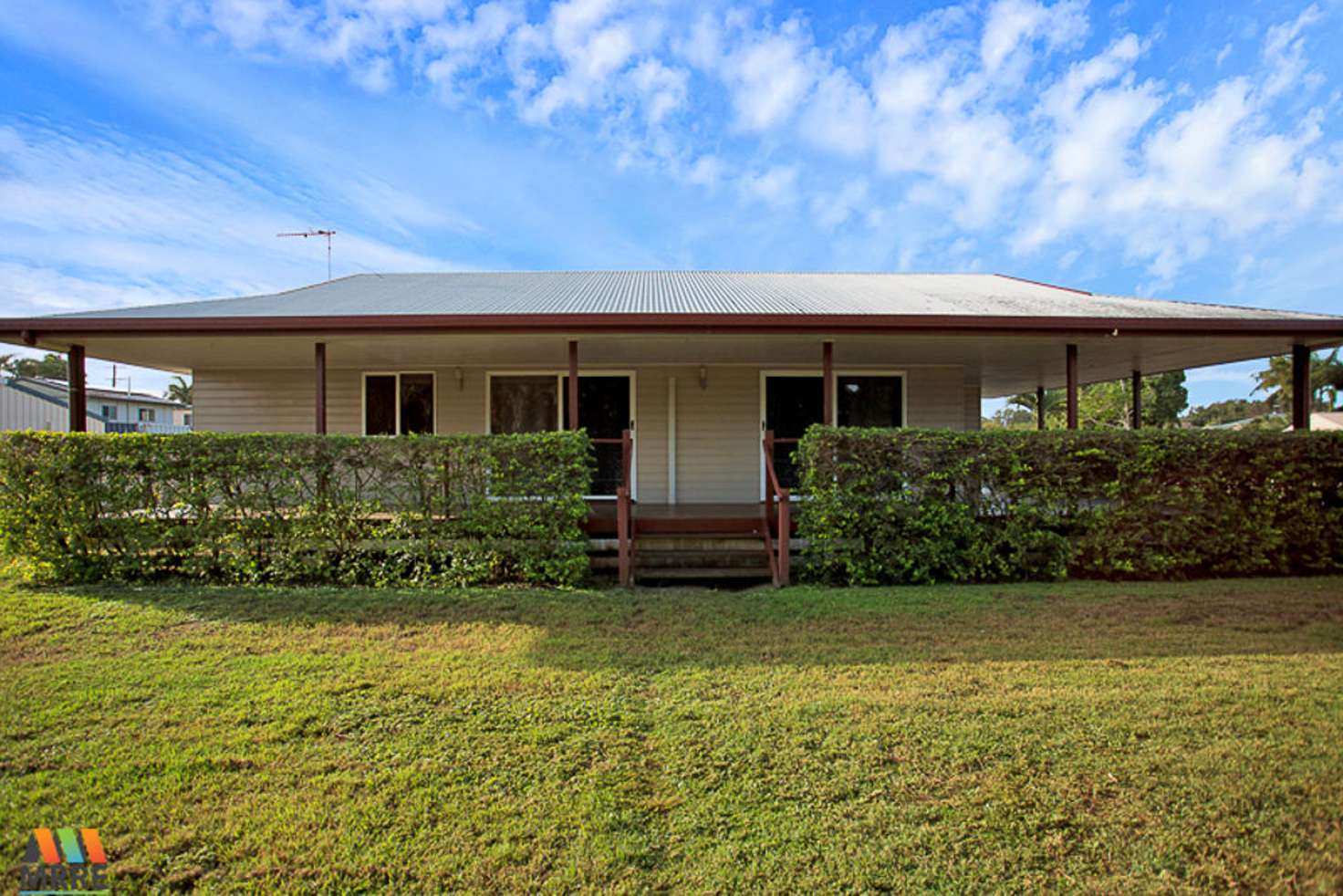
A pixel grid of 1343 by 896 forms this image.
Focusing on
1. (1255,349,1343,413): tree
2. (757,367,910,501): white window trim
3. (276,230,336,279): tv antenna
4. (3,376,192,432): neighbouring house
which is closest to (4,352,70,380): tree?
(3,376,192,432): neighbouring house

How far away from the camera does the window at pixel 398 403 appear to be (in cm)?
928

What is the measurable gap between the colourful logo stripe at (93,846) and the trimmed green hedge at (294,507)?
3.65 m

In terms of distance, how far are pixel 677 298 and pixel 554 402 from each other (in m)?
2.55

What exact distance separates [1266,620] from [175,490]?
30.9ft

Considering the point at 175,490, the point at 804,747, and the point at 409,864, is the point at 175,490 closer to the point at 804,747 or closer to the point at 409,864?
the point at 409,864

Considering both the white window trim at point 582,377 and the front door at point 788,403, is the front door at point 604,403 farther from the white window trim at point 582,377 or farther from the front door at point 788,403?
the front door at point 788,403

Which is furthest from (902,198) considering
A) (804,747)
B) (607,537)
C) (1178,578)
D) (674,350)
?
(804,747)

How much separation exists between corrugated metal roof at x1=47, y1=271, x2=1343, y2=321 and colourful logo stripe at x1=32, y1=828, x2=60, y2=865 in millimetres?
5144

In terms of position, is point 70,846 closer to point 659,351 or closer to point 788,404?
point 659,351

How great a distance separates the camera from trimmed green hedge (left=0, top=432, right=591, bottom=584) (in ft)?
18.9

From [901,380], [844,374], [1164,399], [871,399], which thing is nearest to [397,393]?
[844,374]

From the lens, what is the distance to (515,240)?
→ 69.1ft

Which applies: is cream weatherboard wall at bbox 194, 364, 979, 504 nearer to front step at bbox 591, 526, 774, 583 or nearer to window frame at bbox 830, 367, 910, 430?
window frame at bbox 830, 367, 910, 430

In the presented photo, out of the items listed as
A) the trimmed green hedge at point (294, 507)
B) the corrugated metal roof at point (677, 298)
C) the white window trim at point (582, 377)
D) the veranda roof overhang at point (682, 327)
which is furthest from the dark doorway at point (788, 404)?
the trimmed green hedge at point (294, 507)
